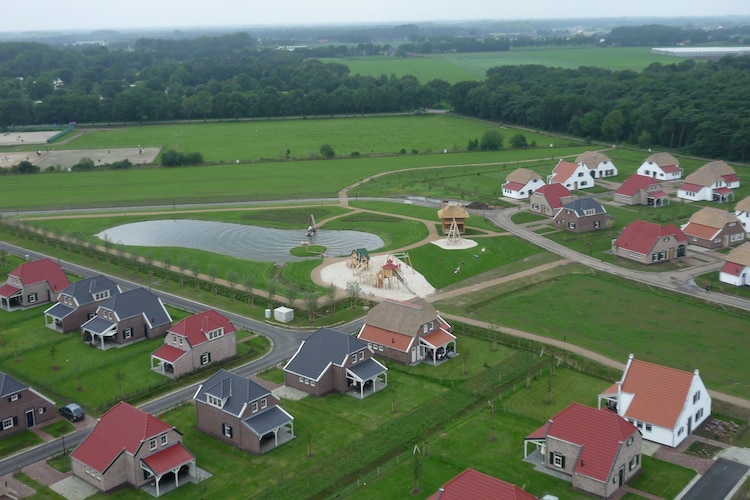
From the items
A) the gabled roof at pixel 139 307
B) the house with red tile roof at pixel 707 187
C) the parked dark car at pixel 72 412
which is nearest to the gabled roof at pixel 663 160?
the house with red tile roof at pixel 707 187

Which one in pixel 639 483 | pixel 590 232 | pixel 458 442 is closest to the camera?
pixel 639 483

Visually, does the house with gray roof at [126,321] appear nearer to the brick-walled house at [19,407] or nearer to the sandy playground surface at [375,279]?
the brick-walled house at [19,407]

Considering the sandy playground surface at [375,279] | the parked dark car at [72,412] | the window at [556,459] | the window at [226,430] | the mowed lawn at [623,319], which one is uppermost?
the window at [556,459]

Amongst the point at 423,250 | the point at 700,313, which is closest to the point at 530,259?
the point at 423,250

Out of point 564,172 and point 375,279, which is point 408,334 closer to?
point 375,279

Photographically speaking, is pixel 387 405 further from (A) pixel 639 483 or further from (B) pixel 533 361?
(A) pixel 639 483

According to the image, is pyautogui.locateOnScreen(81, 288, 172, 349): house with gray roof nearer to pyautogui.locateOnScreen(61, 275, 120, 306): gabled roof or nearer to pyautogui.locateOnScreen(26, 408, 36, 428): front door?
pyautogui.locateOnScreen(61, 275, 120, 306): gabled roof
